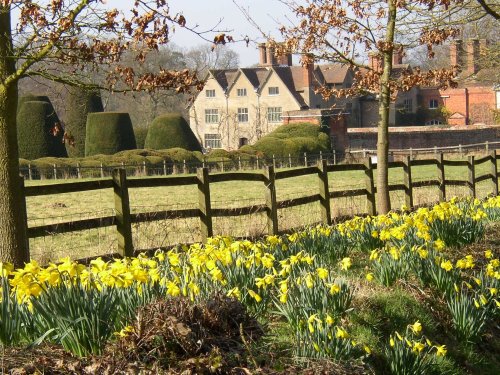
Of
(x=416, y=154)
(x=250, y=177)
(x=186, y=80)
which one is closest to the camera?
(x=186, y=80)

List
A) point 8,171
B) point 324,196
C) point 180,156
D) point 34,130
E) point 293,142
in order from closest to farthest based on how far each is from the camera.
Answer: point 8,171
point 324,196
point 180,156
point 34,130
point 293,142

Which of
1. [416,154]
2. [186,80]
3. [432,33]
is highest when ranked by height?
[432,33]

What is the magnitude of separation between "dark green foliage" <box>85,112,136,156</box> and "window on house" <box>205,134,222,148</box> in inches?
880

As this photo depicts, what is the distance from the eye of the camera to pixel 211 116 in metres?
72.7

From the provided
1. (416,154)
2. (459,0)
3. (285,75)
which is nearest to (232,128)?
(285,75)

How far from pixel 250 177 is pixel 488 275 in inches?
225

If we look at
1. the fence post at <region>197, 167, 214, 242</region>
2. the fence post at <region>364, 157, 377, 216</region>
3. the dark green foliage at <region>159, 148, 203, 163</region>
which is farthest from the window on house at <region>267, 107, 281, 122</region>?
the fence post at <region>197, 167, 214, 242</region>

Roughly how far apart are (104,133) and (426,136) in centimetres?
2581

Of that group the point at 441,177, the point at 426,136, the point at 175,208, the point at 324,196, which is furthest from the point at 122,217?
the point at 426,136

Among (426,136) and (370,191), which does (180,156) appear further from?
(370,191)

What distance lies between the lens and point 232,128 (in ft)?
230

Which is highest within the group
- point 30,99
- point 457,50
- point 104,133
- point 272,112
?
point 30,99

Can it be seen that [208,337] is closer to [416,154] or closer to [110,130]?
[110,130]

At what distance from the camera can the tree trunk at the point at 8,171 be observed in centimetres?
815
